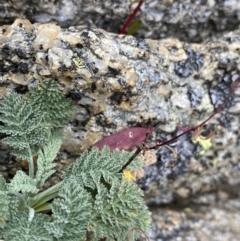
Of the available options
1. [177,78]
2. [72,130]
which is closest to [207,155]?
[177,78]

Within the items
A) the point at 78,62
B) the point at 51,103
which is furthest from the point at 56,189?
the point at 78,62

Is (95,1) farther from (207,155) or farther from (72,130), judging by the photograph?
(207,155)

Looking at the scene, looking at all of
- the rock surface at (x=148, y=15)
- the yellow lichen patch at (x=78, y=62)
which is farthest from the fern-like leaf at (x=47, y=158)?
the rock surface at (x=148, y=15)

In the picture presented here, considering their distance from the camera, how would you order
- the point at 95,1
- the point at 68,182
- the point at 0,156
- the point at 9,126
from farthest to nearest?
the point at 95,1 < the point at 0,156 < the point at 9,126 < the point at 68,182

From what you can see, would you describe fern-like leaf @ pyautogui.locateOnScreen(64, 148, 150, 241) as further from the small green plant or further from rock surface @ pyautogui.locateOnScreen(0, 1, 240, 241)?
rock surface @ pyautogui.locateOnScreen(0, 1, 240, 241)

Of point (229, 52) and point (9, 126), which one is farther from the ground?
point (229, 52)

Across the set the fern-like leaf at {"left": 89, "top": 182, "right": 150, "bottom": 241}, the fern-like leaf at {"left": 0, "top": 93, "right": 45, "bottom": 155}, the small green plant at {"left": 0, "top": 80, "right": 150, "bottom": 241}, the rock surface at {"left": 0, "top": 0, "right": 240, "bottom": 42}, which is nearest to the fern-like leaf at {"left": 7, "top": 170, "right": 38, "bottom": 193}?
the small green plant at {"left": 0, "top": 80, "right": 150, "bottom": 241}

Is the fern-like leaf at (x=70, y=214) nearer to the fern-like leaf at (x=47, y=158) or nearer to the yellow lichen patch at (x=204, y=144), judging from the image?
the fern-like leaf at (x=47, y=158)
